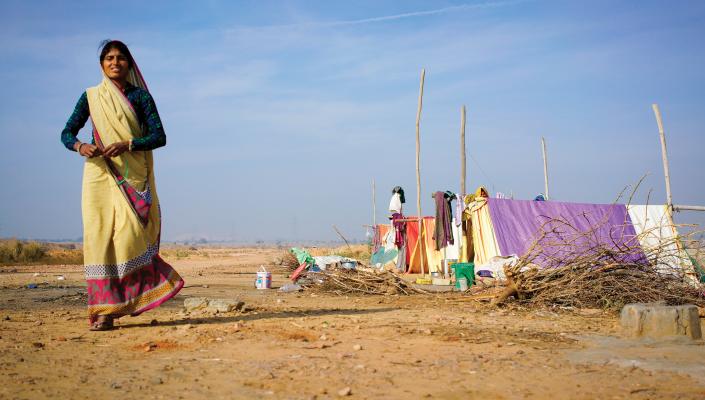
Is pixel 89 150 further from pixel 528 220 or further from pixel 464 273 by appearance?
pixel 528 220

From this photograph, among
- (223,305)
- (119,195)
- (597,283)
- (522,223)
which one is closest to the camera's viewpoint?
(119,195)

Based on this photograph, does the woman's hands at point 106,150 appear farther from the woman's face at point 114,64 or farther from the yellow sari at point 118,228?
the woman's face at point 114,64

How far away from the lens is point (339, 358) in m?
3.76

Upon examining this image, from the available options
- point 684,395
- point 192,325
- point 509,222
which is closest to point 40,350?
point 192,325

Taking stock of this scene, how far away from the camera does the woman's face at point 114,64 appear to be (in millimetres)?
5096

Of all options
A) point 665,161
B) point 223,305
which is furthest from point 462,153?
point 223,305

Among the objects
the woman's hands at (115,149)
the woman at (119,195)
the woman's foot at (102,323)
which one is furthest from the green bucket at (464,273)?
the woman's hands at (115,149)

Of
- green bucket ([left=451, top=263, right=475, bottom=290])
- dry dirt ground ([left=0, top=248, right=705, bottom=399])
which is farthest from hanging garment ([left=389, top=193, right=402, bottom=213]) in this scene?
dry dirt ground ([left=0, top=248, right=705, bottom=399])

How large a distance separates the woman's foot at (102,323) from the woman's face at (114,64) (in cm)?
203

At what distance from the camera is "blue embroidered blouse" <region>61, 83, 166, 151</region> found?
510cm

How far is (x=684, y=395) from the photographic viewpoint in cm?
297

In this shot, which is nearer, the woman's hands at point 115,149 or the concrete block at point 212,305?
the woman's hands at point 115,149

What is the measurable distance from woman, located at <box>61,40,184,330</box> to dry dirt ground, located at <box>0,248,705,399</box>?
352mm

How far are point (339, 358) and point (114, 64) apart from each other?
3205mm
